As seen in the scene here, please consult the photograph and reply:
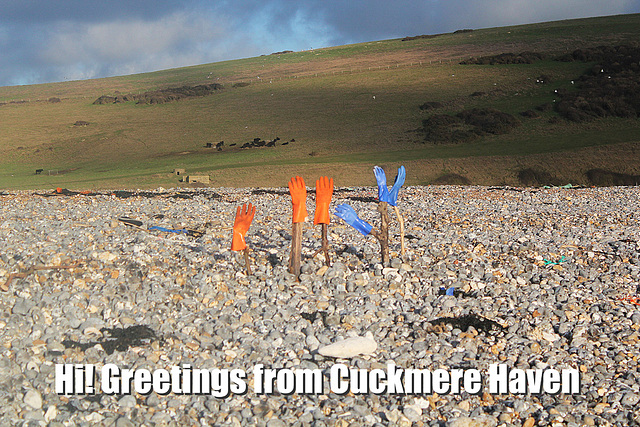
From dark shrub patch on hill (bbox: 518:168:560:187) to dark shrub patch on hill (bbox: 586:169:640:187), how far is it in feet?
5.78

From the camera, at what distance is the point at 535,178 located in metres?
25.6

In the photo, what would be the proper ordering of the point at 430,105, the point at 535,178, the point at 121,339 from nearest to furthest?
the point at 121,339, the point at 535,178, the point at 430,105

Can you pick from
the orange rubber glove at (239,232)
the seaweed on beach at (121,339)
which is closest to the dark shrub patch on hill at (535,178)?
the orange rubber glove at (239,232)

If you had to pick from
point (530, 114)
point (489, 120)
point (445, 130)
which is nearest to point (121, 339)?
point (445, 130)

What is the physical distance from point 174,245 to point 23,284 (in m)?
2.84

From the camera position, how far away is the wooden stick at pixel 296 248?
8711mm

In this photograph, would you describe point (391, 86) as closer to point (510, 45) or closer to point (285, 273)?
point (510, 45)

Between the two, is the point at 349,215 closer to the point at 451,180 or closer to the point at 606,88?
the point at 451,180

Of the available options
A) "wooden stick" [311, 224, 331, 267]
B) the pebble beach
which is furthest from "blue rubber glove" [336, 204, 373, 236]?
the pebble beach

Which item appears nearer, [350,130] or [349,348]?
[349,348]

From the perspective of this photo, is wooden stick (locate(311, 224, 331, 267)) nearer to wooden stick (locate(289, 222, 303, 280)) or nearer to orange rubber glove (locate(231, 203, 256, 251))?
wooden stick (locate(289, 222, 303, 280))

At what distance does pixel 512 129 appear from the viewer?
37.7m

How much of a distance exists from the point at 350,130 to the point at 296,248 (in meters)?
32.7

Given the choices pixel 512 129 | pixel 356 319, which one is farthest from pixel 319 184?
pixel 512 129
